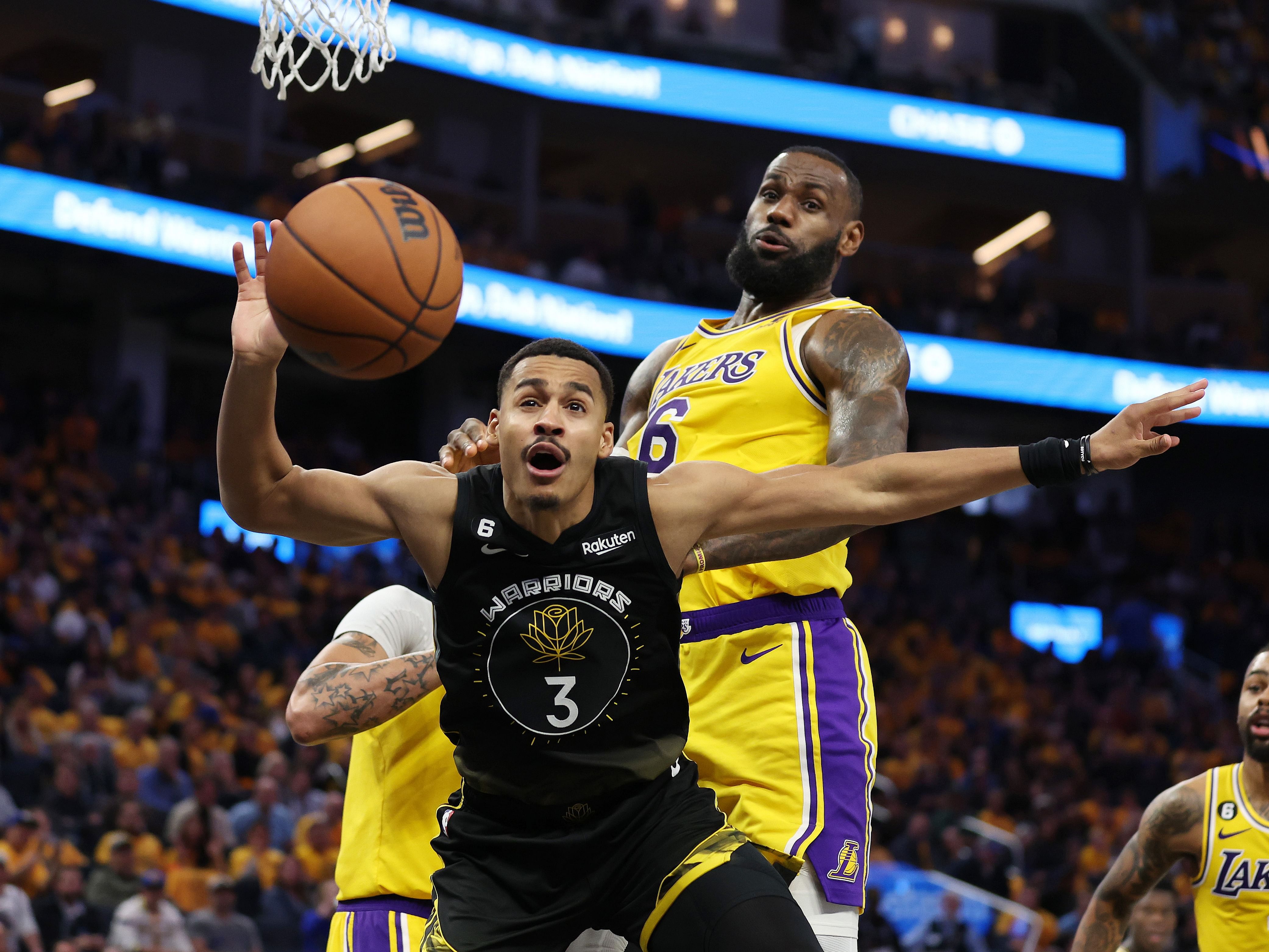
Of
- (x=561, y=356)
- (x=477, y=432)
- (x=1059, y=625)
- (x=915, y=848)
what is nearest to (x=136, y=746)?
(x=915, y=848)

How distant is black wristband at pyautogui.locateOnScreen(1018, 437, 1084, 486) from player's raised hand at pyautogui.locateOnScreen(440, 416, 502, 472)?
138cm

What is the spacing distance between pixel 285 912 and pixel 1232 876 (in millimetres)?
5798

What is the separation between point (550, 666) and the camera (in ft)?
11.2

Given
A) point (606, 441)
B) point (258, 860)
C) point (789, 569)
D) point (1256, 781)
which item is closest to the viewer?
point (606, 441)

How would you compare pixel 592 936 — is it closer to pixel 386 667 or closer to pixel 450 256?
pixel 386 667

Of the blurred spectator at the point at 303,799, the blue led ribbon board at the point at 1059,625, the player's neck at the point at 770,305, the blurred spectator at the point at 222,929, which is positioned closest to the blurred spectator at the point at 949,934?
the blurred spectator at the point at 303,799

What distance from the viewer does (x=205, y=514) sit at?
58.2ft

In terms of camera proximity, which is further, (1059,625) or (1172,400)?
(1059,625)

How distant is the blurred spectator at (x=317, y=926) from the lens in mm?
9102

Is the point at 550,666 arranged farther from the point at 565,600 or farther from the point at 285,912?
the point at 285,912

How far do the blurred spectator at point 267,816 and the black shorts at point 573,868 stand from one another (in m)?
7.14

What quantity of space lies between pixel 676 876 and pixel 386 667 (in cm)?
106

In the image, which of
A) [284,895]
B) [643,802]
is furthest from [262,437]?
[284,895]

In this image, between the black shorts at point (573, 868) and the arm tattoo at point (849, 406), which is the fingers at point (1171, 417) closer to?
the arm tattoo at point (849, 406)
